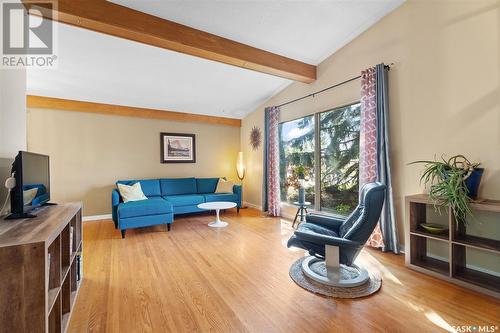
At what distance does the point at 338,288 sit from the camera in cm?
202

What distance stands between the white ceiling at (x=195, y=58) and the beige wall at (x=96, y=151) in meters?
0.46

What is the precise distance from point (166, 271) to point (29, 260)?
1504mm

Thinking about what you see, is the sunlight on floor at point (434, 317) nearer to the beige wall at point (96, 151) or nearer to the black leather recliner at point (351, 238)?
the black leather recliner at point (351, 238)

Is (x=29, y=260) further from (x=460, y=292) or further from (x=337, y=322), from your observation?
(x=460, y=292)

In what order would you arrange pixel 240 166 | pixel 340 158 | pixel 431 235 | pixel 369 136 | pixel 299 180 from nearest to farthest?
pixel 431 235 < pixel 369 136 < pixel 340 158 < pixel 299 180 < pixel 240 166

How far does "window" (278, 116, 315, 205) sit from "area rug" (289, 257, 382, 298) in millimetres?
2074

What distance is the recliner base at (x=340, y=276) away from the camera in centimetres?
205

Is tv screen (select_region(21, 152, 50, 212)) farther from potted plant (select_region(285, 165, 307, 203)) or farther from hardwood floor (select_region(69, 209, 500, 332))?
potted plant (select_region(285, 165, 307, 203))

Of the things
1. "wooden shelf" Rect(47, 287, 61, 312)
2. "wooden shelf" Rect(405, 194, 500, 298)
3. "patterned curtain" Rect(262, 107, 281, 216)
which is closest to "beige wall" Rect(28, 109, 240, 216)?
"patterned curtain" Rect(262, 107, 281, 216)

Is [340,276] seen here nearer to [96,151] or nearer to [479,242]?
[479,242]

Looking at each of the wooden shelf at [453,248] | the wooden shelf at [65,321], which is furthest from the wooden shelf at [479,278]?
the wooden shelf at [65,321]

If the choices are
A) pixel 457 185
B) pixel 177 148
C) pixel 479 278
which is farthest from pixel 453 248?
pixel 177 148

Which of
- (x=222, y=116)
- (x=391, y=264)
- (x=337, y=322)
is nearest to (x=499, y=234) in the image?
(x=391, y=264)

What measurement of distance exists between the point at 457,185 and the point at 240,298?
2.18 m
